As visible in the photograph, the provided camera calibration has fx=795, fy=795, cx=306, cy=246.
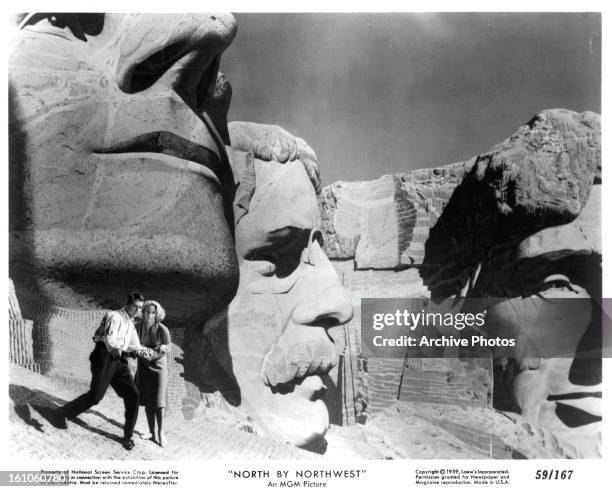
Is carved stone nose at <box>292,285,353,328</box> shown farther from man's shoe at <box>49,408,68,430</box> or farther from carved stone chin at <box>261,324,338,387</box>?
man's shoe at <box>49,408,68,430</box>

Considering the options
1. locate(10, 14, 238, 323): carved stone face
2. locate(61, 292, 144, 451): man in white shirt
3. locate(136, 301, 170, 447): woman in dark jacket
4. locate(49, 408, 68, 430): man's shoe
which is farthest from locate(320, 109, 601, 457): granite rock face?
locate(49, 408, 68, 430): man's shoe

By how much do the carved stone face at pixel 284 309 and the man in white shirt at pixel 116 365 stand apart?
0.67 meters

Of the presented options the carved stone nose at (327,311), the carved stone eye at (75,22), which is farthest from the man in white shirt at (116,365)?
the carved stone eye at (75,22)

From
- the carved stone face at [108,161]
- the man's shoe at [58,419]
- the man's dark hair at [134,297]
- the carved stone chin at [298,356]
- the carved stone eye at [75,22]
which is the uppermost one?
the carved stone eye at [75,22]

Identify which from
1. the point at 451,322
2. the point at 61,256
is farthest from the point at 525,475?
the point at 61,256

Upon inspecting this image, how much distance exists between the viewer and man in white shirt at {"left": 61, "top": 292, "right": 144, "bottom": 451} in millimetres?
4035

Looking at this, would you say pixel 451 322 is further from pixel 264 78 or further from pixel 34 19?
pixel 34 19

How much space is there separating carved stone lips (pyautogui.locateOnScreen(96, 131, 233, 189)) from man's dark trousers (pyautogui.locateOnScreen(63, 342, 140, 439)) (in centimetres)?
101

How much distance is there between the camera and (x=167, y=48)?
4.11 metres

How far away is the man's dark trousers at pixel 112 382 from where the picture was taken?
13.2 feet

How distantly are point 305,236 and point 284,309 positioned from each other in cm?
45

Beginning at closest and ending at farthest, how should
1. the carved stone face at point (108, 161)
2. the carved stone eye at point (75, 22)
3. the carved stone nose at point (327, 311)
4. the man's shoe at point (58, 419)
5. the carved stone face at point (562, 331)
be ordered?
the man's shoe at point (58, 419), the carved stone face at point (108, 161), the carved stone eye at point (75, 22), the carved stone face at point (562, 331), the carved stone nose at point (327, 311)

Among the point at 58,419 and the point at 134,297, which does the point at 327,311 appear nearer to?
the point at 134,297

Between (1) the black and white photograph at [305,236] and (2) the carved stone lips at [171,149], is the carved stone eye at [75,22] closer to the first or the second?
(1) the black and white photograph at [305,236]
